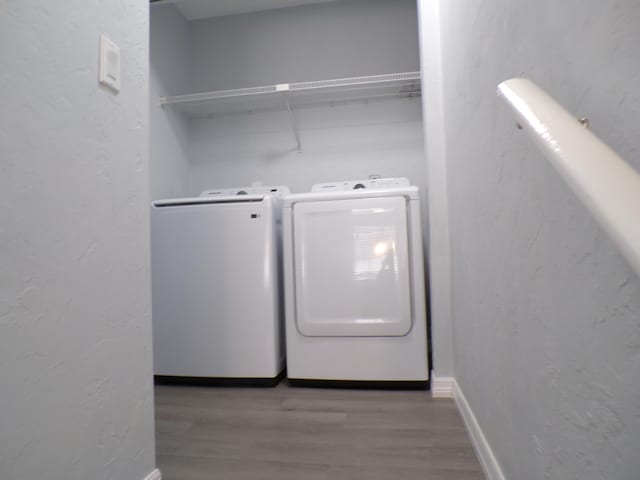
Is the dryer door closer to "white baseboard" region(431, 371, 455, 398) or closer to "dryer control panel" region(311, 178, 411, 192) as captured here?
"white baseboard" region(431, 371, 455, 398)

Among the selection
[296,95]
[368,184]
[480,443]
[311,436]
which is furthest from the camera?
[296,95]

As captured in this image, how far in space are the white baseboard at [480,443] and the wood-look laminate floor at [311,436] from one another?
1.2 inches

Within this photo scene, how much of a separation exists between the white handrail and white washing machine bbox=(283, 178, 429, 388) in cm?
123

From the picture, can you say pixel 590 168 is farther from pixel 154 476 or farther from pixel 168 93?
pixel 168 93

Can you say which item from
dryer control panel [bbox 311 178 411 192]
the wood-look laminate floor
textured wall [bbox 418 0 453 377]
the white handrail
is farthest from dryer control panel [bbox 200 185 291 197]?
the white handrail

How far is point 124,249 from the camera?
891mm

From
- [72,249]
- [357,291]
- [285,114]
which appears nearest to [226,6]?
[285,114]

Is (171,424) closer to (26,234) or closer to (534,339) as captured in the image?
(26,234)

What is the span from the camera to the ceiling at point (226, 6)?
2512 millimetres

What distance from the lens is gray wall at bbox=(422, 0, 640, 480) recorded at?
0.39 m

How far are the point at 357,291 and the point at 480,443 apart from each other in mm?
762

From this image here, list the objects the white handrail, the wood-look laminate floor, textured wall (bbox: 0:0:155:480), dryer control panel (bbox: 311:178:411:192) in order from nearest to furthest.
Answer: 1. the white handrail
2. textured wall (bbox: 0:0:155:480)
3. the wood-look laminate floor
4. dryer control panel (bbox: 311:178:411:192)

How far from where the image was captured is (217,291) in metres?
1.73

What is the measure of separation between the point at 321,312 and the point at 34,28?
136cm
